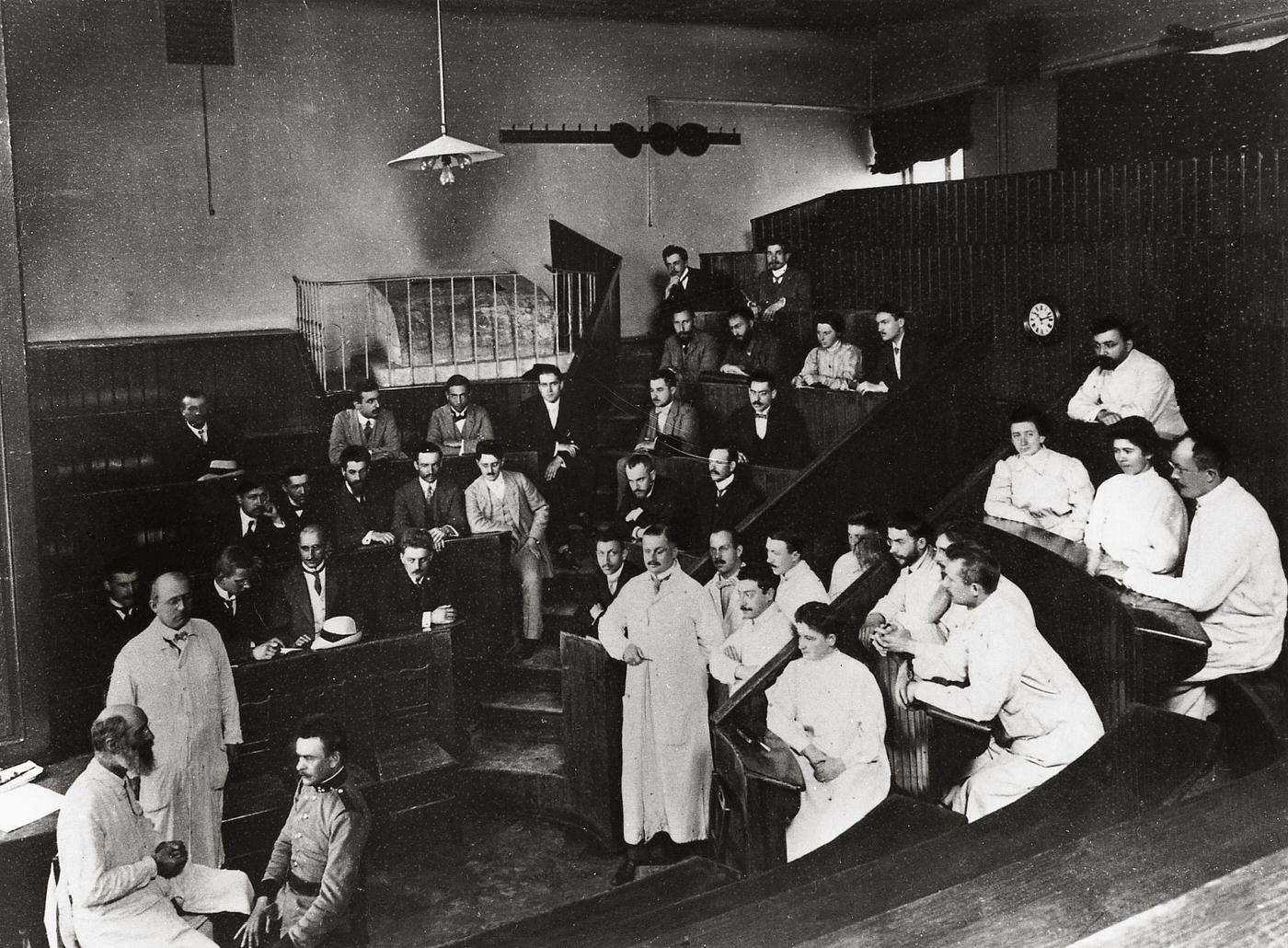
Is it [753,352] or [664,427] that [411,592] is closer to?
[664,427]

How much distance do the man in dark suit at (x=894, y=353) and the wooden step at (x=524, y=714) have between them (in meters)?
1.56

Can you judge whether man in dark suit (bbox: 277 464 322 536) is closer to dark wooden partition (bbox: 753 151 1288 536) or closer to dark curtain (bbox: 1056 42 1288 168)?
dark wooden partition (bbox: 753 151 1288 536)

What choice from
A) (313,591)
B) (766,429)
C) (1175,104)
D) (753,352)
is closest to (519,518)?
(313,591)

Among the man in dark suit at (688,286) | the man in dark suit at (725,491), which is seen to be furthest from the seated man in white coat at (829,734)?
the man in dark suit at (688,286)

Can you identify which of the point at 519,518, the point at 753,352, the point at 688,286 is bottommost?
the point at 519,518

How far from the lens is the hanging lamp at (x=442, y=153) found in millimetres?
2324

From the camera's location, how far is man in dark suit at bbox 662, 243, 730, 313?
2.78m

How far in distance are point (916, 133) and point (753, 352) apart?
0.84 metres

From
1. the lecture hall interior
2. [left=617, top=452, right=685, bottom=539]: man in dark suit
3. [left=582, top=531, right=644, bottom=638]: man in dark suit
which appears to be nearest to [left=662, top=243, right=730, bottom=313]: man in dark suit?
the lecture hall interior

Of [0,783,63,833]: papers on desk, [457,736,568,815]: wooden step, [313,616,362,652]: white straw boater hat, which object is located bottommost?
[457,736,568,815]: wooden step

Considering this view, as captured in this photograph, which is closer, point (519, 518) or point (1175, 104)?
point (519, 518)

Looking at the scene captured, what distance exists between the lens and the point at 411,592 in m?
2.77

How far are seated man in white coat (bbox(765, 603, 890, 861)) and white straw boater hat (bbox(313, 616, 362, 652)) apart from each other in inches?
41.0

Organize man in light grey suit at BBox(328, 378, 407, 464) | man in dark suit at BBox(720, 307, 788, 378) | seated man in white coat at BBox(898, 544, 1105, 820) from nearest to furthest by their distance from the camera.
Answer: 1. seated man in white coat at BBox(898, 544, 1105, 820)
2. man in light grey suit at BBox(328, 378, 407, 464)
3. man in dark suit at BBox(720, 307, 788, 378)
